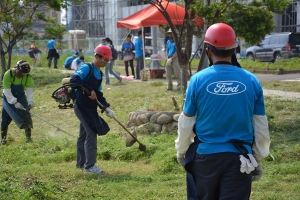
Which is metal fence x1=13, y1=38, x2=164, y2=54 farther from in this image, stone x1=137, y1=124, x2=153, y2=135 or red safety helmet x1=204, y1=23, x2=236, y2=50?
red safety helmet x1=204, y1=23, x2=236, y2=50

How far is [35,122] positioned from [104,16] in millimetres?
34609

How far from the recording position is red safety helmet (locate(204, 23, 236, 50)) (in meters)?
3.71

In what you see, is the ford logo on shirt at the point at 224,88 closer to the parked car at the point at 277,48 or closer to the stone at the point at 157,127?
the stone at the point at 157,127

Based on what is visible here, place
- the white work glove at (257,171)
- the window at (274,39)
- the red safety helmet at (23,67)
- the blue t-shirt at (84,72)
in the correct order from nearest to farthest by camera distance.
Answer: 1. the white work glove at (257,171)
2. the blue t-shirt at (84,72)
3. the red safety helmet at (23,67)
4. the window at (274,39)

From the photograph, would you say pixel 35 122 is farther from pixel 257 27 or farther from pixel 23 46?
pixel 23 46

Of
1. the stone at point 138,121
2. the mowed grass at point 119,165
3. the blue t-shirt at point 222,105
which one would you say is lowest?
the mowed grass at point 119,165

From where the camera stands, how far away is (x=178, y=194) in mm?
5727

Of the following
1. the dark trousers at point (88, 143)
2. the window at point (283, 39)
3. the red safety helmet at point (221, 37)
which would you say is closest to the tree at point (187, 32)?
the dark trousers at point (88, 143)

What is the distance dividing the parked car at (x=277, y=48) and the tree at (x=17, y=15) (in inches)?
434

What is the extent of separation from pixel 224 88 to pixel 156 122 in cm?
630

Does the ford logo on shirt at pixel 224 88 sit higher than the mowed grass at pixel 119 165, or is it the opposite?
the ford logo on shirt at pixel 224 88

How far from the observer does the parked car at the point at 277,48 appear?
25281 mm

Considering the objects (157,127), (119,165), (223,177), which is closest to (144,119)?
(157,127)

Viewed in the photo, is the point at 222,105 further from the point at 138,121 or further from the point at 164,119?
the point at 138,121
